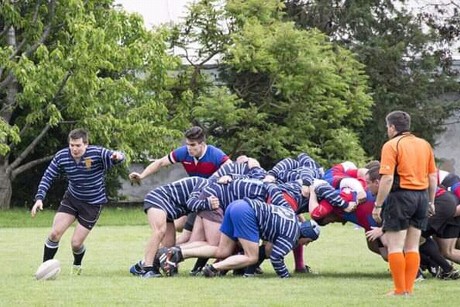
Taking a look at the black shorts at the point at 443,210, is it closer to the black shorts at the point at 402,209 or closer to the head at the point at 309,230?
the head at the point at 309,230

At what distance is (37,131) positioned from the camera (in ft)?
108

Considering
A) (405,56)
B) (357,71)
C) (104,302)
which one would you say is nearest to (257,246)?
(104,302)

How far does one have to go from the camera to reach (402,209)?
10.5m

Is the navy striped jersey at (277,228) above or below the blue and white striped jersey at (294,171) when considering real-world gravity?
below

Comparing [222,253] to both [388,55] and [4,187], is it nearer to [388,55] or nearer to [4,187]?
[4,187]

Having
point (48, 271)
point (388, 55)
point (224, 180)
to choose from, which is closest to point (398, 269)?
point (224, 180)

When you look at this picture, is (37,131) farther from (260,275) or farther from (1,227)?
(260,275)

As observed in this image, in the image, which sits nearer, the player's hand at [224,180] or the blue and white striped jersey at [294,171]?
the player's hand at [224,180]

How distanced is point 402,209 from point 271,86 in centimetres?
2616

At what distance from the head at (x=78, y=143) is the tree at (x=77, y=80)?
51.2 ft

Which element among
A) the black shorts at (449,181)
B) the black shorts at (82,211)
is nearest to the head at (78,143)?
the black shorts at (82,211)

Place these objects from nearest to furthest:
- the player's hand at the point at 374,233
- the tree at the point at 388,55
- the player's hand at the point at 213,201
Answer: the player's hand at the point at 374,233 → the player's hand at the point at 213,201 → the tree at the point at 388,55

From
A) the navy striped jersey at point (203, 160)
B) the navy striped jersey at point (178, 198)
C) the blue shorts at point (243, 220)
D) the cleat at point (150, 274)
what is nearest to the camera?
the blue shorts at point (243, 220)

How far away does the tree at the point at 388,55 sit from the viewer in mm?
40156
